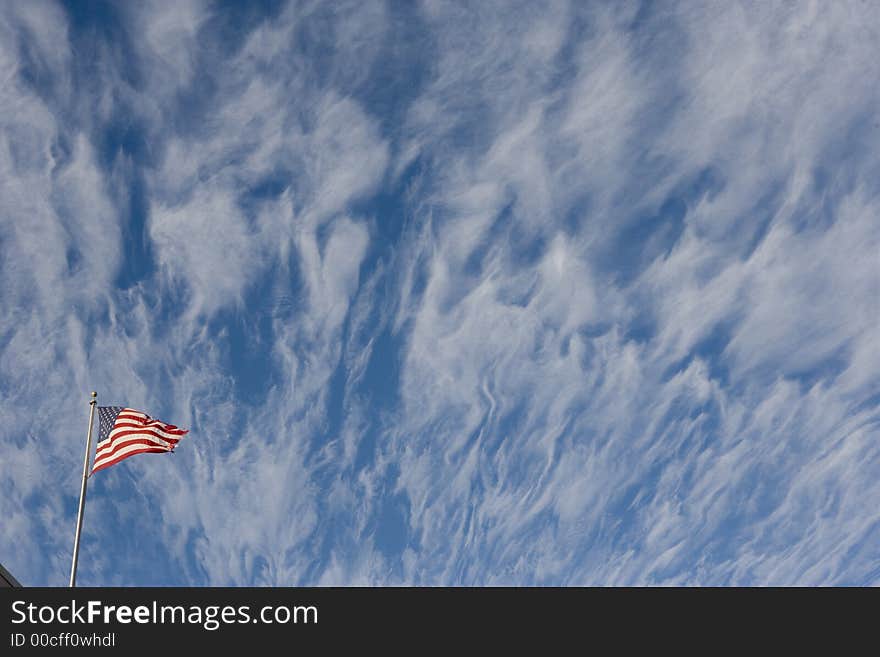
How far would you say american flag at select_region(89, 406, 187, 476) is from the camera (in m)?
22.3

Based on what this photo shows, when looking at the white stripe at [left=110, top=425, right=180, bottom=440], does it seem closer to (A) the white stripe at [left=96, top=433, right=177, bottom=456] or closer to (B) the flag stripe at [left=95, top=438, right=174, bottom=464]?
(A) the white stripe at [left=96, top=433, right=177, bottom=456]

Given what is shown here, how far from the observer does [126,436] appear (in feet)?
74.1

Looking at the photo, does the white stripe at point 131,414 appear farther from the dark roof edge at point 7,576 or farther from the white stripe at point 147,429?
the dark roof edge at point 7,576

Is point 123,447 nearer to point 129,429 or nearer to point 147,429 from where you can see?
point 129,429

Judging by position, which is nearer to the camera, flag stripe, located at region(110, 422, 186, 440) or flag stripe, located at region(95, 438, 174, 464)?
flag stripe, located at region(95, 438, 174, 464)

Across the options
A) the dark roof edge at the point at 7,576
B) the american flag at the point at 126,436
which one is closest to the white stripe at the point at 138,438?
the american flag at the point at 126,436

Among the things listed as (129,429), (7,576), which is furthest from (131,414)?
(7,576)

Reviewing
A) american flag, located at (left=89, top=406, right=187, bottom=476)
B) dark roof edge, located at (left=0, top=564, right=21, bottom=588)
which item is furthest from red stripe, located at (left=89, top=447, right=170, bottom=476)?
dark roof edge, located at (left=0, top=564, right=21, bottom=588)

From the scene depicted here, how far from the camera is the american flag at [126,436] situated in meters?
22.3
